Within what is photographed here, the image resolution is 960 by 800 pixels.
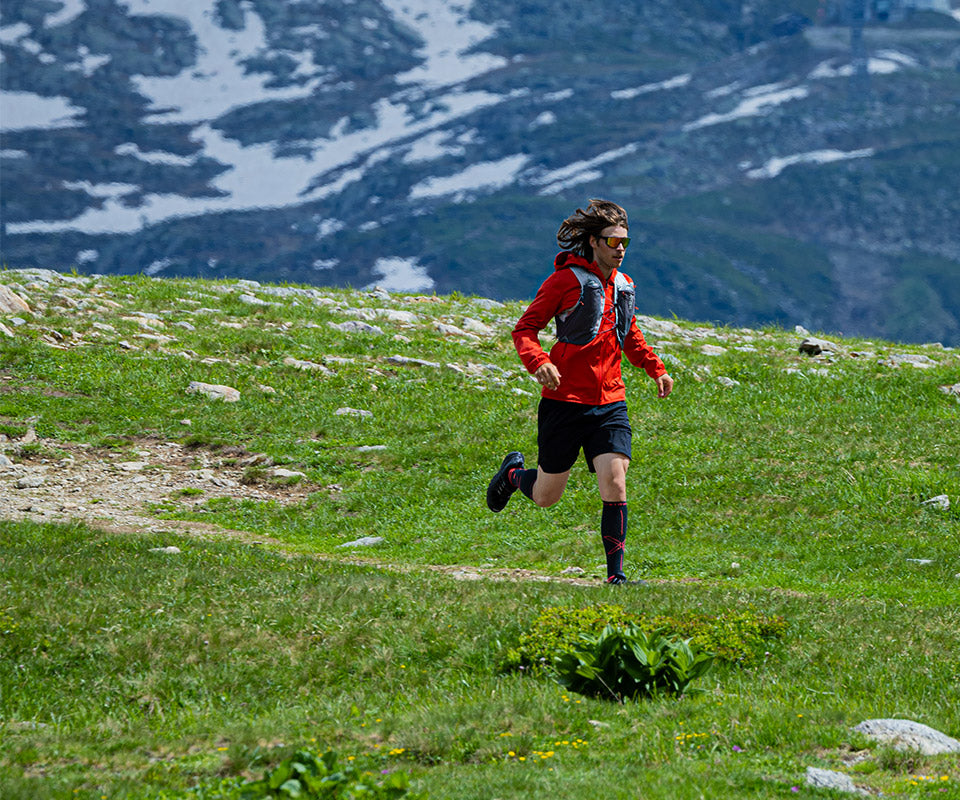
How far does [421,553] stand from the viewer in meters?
13.7

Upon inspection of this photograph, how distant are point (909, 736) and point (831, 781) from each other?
100cm

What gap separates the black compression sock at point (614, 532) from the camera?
10.8m

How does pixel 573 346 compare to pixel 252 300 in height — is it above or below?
above

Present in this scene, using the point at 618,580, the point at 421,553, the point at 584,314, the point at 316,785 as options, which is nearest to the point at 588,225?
the point at 584,314

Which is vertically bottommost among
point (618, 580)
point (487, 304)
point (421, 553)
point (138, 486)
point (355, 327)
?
point (487, 304)

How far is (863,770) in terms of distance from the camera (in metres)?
6.06

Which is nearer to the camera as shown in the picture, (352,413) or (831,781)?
(831,781)

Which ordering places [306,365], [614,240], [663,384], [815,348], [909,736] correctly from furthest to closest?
[815,348], [306,365], [663,384], [614,240], [909,736]

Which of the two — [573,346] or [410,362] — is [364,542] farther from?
[410,362]

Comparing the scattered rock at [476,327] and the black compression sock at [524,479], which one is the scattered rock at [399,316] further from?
the black compression sock at [524,479]

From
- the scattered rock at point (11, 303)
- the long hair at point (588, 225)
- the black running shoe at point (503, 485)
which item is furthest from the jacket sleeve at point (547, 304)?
the scattered rock at point (11, 303)

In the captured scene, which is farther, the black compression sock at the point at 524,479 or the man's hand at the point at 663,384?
the black compression sock at the point at 524,479

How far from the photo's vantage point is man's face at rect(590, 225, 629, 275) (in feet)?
34.0

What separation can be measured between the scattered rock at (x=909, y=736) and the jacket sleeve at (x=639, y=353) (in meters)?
4.85
